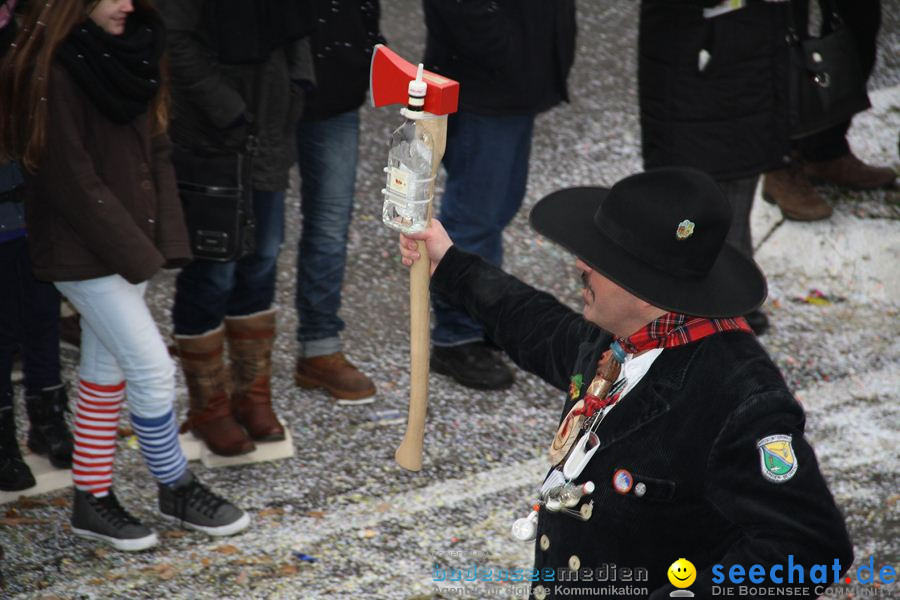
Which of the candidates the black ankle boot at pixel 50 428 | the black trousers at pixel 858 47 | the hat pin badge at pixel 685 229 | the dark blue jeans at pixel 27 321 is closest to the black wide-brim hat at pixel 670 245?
the hat pin badge at pixel 685 229

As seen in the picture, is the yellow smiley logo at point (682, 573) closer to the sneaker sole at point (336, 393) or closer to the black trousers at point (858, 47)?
the sneaker sole at point (336, 393)

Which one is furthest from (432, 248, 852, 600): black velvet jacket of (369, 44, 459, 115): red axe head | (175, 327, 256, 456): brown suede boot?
(175, 327, 256, 456): brown suede boot

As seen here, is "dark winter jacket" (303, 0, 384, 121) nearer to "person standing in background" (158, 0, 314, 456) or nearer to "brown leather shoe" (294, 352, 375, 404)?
"person standing in background" (158, 0, 314, 456)

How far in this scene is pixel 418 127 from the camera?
10.0 feet

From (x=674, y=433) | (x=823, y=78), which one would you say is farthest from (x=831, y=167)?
(x=674, y=433)

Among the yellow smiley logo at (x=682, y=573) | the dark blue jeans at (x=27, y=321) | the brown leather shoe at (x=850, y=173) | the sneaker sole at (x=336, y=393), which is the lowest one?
the sneaker sole at (x=336, y=393)

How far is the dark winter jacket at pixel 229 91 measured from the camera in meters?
4.48

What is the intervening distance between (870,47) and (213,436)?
461cm

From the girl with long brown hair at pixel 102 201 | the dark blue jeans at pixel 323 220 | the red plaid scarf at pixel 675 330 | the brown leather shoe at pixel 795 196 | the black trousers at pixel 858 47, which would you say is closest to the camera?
the red plaid scarf at pixel 675 330

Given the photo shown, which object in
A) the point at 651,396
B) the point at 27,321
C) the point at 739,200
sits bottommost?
the point at 27,321

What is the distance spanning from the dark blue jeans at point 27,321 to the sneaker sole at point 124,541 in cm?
65

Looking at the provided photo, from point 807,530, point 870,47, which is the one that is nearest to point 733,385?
point 807,530

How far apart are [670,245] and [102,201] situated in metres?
2.12

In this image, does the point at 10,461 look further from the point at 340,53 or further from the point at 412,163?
the point at 412,163
